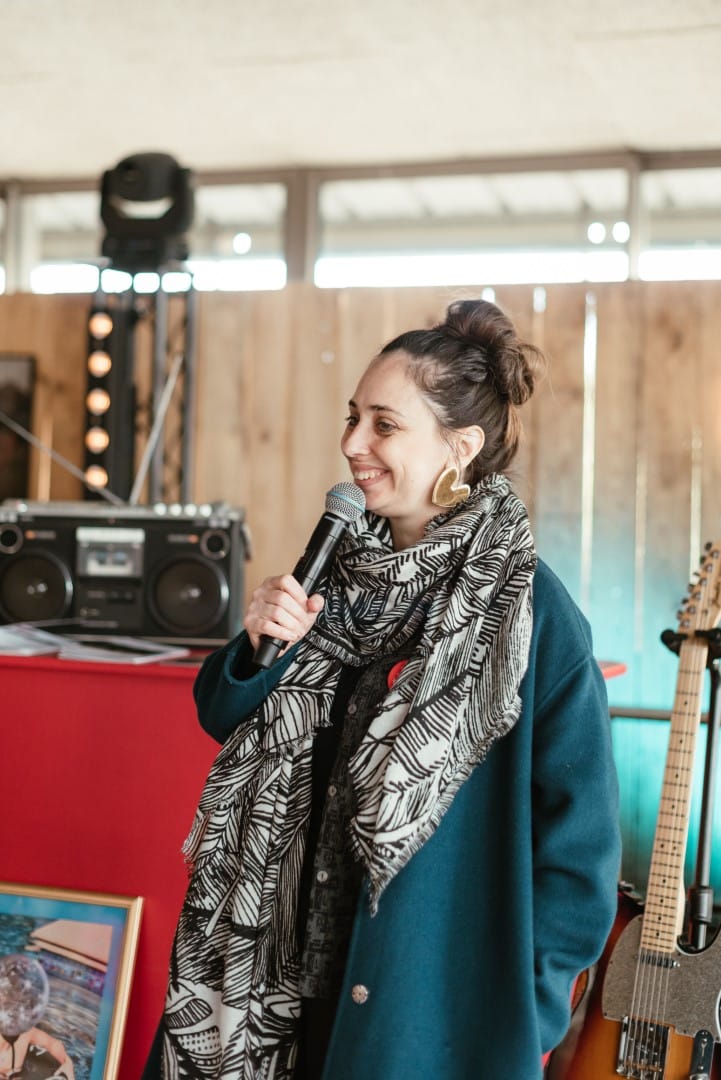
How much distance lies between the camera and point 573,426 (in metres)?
3.65

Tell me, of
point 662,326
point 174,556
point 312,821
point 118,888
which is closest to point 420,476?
point 312,821

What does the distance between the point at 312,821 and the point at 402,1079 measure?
284mm

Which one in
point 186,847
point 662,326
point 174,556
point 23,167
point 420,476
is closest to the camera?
point 420,476

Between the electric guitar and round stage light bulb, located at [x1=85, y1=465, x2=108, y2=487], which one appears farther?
round stage light bulb, located at [x1=85, y1=465, x2=108, y2=487]

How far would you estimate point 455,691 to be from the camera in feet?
3.69

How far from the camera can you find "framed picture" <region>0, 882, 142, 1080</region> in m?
1.95

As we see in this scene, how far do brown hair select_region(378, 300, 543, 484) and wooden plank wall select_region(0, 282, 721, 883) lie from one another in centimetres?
197

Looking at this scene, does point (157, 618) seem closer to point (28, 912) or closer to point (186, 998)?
point (28, 912)

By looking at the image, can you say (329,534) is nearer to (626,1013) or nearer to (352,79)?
(626,1013)

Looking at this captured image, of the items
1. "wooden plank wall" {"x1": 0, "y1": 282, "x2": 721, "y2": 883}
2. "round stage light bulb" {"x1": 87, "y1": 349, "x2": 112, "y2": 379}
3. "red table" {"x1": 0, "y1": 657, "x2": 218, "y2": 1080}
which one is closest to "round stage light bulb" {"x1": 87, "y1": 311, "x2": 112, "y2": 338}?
"round stage light bulb" {"x1": 87, "y1": 349, "x2": 112, "y2": 379}

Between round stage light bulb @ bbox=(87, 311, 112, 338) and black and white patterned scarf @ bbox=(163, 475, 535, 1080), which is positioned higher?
round stage light bulb @ bbox=(87, 311, 112, 338)

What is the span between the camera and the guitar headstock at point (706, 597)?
6.93 ft

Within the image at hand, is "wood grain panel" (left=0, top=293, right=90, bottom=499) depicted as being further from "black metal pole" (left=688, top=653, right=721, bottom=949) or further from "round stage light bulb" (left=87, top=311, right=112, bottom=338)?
"black metal pole" (left=688, top=653, right=721, bottom=949)

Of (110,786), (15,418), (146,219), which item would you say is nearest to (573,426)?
(146,219)
